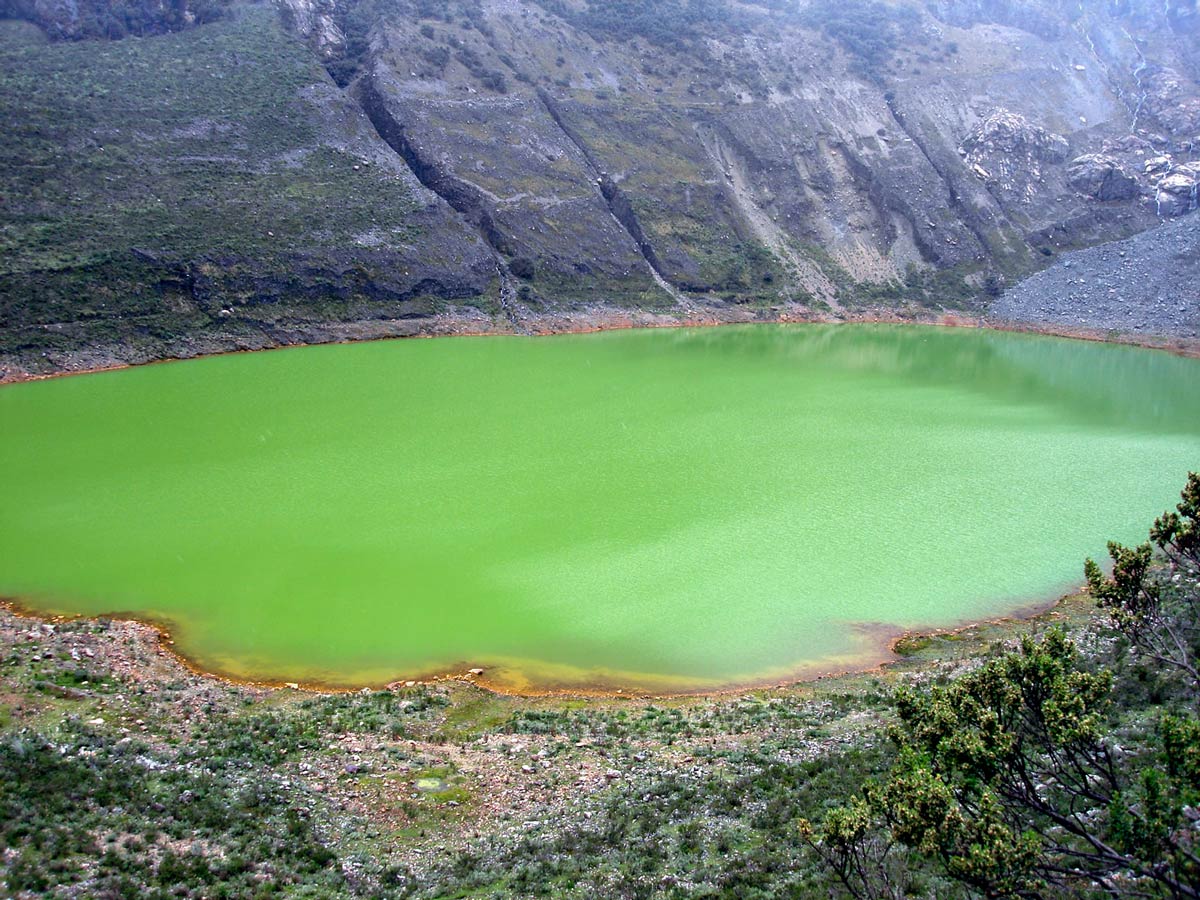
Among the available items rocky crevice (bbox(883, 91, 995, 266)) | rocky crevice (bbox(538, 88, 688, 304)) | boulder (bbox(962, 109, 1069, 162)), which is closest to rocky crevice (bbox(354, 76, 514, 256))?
rocky crevice (bbox(538, 88, 688, 304))

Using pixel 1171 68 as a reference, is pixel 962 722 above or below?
below

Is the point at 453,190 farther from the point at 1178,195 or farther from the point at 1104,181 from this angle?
the point at 1178,195

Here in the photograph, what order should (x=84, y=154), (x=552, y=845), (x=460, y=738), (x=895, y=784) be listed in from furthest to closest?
(x=84, y=154) < (x=460, y=738) < (x=552, y=845) < (x=895, y=784)

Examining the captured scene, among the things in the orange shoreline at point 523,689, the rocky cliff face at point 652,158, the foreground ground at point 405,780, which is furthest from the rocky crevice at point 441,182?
the foreground ground at point 405,780

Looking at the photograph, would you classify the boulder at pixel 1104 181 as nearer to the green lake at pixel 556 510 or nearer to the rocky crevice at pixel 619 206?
the green lake at pixel 556 510

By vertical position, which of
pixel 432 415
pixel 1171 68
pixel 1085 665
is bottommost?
pixel 432 415

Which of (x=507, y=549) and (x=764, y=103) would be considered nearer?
(x=507, y=549)

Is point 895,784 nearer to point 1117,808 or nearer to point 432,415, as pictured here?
point 1117,808

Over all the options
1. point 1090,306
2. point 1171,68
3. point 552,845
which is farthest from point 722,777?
point 1171,68
